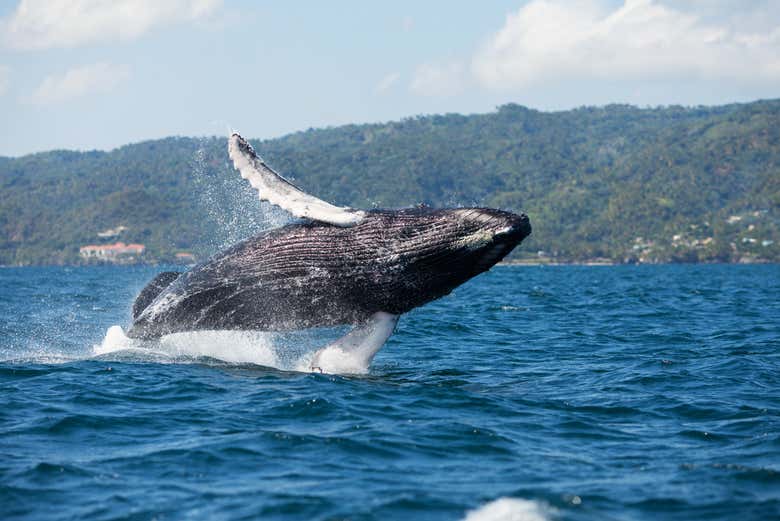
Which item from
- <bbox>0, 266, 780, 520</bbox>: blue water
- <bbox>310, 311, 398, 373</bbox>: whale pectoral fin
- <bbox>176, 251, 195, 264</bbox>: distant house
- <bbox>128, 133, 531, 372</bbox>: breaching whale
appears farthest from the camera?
Answer: <bbox>176, 251, 195, 264</bbox>: distant house

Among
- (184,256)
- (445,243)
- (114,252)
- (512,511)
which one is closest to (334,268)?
(445,243)

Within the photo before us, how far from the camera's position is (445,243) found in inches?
445

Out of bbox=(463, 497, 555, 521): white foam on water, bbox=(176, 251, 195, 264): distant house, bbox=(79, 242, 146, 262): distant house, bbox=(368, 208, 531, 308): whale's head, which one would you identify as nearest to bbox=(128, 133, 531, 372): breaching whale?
bbox=(368, 208, 531, 308): whale's head

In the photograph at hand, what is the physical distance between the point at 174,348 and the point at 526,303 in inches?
780

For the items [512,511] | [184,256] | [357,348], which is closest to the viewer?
[512,511]

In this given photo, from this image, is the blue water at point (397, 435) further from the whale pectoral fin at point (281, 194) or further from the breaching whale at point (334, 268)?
the whale pectoral fin at point (281, 194)

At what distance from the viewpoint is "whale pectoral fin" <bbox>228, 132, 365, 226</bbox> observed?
37.7 feet

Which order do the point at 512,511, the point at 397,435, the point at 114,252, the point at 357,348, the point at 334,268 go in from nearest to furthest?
1. the point at 512,511
2. the point at 397,435
3. the point at 334,268
4. the point at 357,348
5. the point at 114,252

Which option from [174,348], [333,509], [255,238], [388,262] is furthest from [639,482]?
[174,348]

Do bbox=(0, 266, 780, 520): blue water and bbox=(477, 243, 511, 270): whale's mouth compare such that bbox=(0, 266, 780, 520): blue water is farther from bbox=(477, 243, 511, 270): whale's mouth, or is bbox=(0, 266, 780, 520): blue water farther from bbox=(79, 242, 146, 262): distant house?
bbox=(79, 242, 146, 262): distant house

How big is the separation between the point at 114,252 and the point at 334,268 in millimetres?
185203

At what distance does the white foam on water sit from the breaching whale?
438 cm

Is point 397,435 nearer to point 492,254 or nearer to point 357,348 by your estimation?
point 492,254

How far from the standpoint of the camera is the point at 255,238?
12.3 metres
